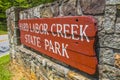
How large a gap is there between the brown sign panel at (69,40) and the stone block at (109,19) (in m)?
0.27

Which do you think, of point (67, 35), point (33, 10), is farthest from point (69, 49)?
point (33, 10)

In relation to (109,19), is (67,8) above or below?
above

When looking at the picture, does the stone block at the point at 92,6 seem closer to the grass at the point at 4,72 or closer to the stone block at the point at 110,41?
the stone block at the point at 110,41

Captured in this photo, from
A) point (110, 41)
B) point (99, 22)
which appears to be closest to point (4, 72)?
point (99, 22)

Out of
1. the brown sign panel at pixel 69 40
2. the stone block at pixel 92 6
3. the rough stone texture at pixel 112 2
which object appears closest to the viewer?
the rough stone texture at pixel 112 2

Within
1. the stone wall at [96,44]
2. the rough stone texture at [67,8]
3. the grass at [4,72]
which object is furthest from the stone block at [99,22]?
the grass at [4,72]

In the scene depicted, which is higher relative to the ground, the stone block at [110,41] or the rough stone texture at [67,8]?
the rough stone texture at [67,8]

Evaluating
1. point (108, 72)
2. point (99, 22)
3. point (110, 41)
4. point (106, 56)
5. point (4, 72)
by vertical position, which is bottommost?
point (4, 72)

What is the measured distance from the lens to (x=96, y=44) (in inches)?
121

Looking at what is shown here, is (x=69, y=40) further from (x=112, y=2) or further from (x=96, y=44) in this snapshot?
(x=112, y=2)

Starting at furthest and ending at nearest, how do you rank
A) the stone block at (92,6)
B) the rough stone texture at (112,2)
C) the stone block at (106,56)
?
1. the stone block at (92,6)
2. the stone block at (106,56)
3. the rough stone texture at (112,2)

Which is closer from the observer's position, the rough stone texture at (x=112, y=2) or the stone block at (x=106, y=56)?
the rough stone texture at (x=112, y=2)

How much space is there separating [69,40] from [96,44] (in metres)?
0.67

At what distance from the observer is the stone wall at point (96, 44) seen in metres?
2.69
